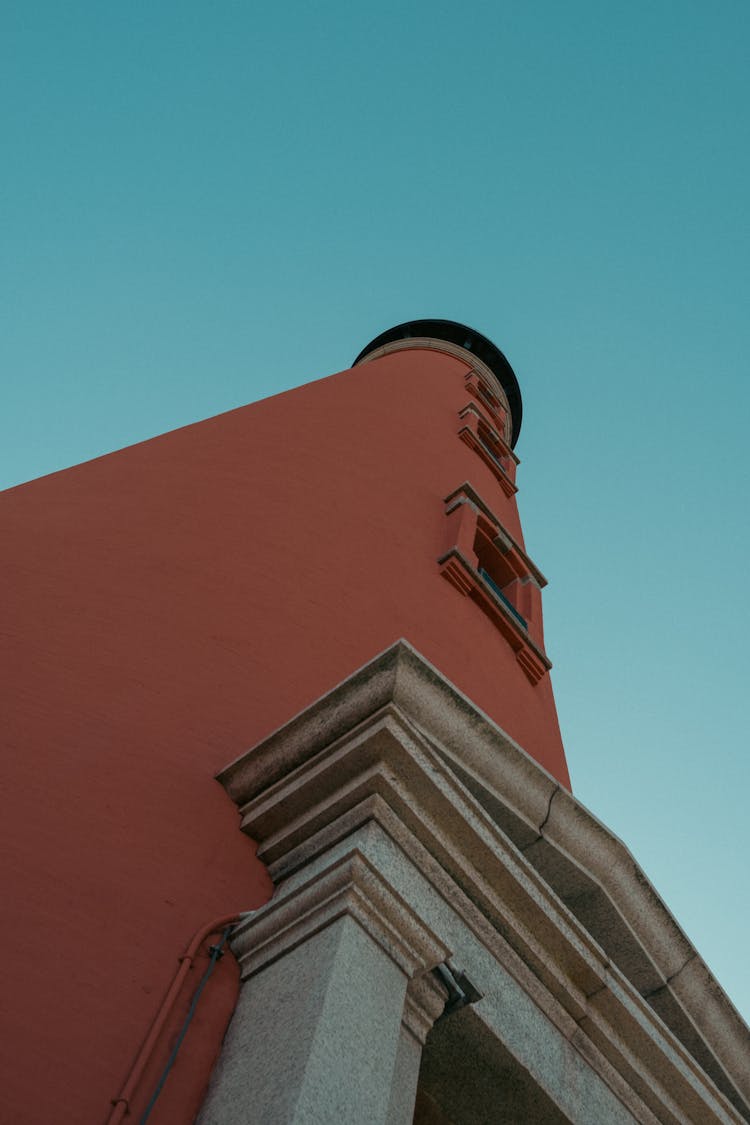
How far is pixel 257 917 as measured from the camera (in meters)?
3.23

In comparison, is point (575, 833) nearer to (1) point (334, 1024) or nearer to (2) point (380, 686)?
(2) point (380, 686)

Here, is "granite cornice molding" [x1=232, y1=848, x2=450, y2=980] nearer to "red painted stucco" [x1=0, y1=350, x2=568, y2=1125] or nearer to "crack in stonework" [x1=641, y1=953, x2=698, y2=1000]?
"red painted stucco" [x1=0, y1=350, x2=568, y2=1125]

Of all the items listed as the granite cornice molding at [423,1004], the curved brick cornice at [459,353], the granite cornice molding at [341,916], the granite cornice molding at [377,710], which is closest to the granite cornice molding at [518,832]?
the granite cornice molding at [377,710]

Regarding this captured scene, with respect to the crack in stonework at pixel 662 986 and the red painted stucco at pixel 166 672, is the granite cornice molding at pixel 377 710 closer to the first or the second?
the red painted stucco at pixel 166 672

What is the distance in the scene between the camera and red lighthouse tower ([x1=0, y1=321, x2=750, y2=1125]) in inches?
110

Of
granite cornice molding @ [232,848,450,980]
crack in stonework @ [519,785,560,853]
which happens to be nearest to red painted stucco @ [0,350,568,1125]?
granite cornice molding @ [232,848,450,980]

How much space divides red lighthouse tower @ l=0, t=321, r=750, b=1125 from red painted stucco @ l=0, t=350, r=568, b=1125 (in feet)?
0.04

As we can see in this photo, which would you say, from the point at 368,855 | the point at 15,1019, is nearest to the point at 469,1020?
the point at 368,855

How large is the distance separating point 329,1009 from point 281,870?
32.7 inches

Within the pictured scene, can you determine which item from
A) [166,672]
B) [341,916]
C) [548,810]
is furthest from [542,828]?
[166,672]

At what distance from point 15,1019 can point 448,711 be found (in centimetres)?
187

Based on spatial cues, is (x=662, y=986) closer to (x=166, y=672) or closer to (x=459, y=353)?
(x=166, y=672)

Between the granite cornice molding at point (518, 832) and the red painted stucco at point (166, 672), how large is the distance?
32 cm

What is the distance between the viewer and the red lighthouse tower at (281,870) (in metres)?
2.79
